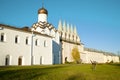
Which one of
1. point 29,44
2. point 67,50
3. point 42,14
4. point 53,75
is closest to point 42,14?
point 42,14

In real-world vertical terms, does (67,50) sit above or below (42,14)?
below

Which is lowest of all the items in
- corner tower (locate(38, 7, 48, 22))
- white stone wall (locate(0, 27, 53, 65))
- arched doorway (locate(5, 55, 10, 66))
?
arched doorway (locate(5, 55, 10, 66))

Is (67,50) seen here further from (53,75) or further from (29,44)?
(53,75)

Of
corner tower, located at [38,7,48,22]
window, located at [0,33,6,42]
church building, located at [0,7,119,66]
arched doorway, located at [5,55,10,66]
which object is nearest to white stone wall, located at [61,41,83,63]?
church building, located at [0,7,119,66]

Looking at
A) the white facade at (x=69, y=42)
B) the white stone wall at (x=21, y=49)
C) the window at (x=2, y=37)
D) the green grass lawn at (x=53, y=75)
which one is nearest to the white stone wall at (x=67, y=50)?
the white facade at (x=69, y=42)

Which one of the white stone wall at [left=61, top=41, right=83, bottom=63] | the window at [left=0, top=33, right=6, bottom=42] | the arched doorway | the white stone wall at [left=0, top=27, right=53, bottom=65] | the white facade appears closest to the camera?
the window at [left=0, top=33, right=6, bottom=42]

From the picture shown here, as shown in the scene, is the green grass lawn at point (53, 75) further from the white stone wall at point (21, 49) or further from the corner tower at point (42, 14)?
the corner tower at point (42, 14)

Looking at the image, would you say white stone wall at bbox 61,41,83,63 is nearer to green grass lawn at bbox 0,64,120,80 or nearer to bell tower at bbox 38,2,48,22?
bell tower at bbox 38,2,48,22

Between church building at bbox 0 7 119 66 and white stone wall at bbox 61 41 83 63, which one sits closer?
church building at bbox 0 7 119 66

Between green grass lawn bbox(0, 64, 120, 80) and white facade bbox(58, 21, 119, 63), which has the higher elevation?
white facade bbox(58, 21, 119, 63)

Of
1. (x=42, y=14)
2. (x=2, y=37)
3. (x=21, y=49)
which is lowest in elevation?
(x=21, y=49)

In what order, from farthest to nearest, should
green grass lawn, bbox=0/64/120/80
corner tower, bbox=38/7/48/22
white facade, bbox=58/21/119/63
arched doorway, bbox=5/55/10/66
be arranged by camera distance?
white facade, bbox=58/21/119/63 → corner tower, bbox=38/7/48/22 → arched doorway, bbox=5/55/10/66 → green grass lawn, bbox=0/64/120/80

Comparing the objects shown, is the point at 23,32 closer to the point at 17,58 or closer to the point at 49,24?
the point at 17,58

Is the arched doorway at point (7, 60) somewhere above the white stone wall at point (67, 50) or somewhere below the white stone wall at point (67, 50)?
below
